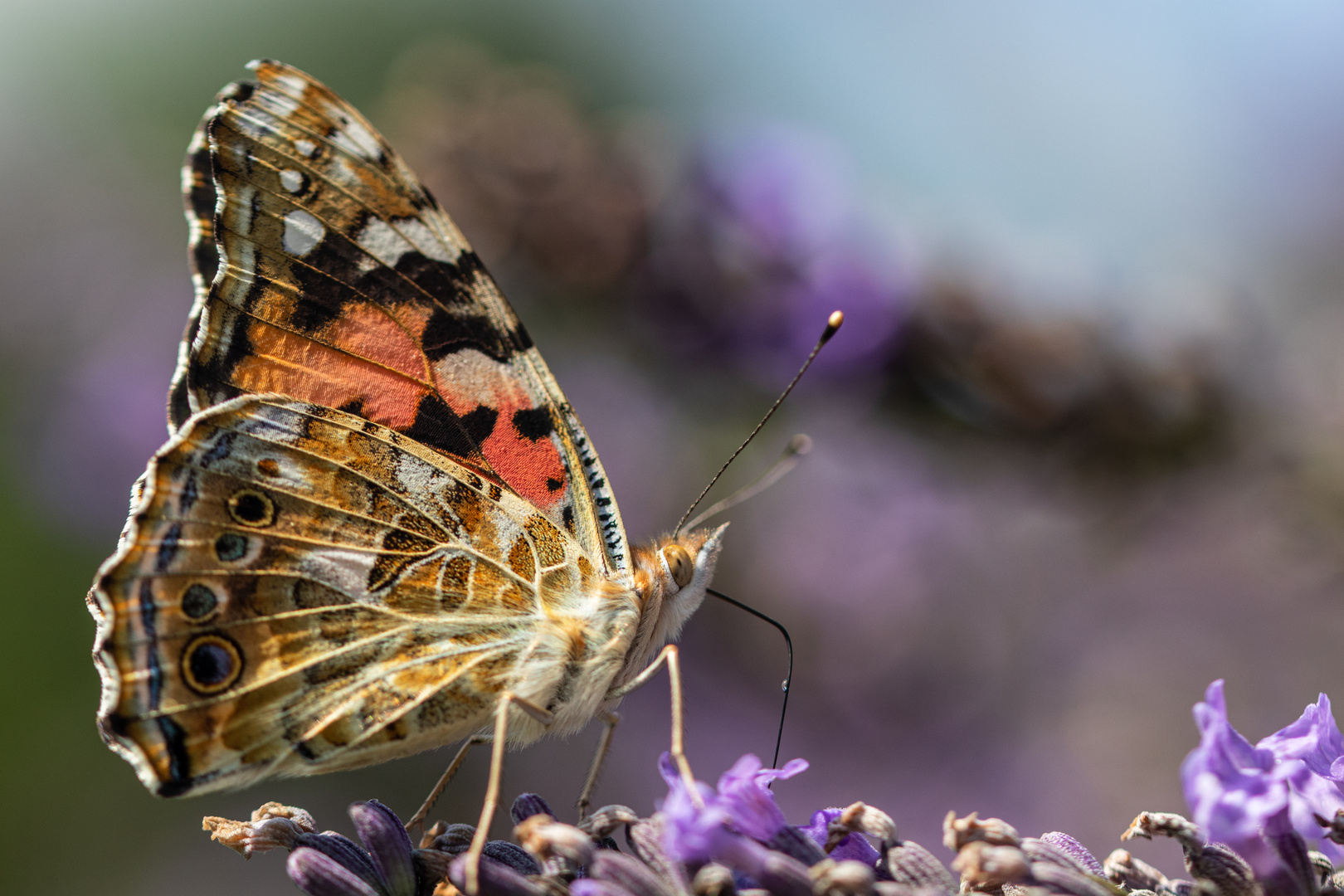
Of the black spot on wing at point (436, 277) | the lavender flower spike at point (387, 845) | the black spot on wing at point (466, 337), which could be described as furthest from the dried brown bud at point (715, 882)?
the black spot on wing at point (436, 277)

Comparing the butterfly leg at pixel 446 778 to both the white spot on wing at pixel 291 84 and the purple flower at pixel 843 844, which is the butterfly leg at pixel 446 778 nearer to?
the purple flower at pixel 843 844

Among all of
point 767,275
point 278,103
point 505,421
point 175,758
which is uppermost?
point 767,275

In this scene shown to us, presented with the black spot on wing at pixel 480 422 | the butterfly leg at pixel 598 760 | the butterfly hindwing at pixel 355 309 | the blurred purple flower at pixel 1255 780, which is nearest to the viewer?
the blurred purple flower at pixel 1255 780

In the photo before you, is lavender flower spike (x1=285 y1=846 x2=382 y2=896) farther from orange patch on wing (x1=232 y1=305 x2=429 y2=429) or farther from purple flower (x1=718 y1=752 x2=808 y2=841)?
orange patch on wing (x1=232 y1=305 x2=429 y2=429)

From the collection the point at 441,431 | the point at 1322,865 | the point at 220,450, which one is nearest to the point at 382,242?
the point at 441,431

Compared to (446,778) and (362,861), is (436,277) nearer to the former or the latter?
(446,778)
